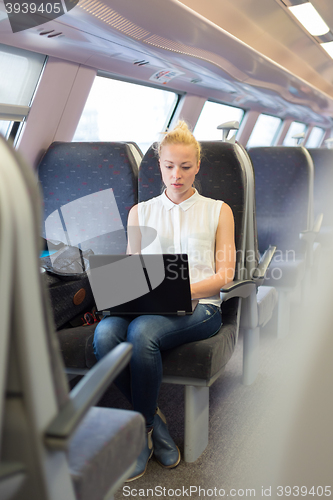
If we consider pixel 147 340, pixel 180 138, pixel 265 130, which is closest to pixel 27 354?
pixel 147 340

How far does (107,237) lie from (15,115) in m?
1.07

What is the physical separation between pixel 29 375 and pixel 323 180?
3.78 metres

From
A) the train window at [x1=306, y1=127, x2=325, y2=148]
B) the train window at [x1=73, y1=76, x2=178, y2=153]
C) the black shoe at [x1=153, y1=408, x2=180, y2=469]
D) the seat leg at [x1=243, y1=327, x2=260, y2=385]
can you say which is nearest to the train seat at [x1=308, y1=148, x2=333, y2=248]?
the train window at [x1=73, y1=76, x2=178, y2=153]

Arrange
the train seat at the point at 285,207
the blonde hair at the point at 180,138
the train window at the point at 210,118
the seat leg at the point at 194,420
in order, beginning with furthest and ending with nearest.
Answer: the train window at the point at 210,118, the train seat at the point at 285,207, the blonde hair at the point at 180,138, the seat leg at the point at 194,420

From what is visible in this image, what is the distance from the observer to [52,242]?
2.50 metres

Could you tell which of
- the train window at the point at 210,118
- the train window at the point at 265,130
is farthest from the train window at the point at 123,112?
the train window at the point at 265,130

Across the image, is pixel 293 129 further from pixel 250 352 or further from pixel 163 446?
pixel 163 446

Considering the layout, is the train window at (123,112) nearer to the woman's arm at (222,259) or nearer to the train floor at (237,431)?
the woman's arm at (222,259)

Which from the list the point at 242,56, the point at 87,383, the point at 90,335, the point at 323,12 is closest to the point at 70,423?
the point at 87,383

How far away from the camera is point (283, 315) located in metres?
3.23

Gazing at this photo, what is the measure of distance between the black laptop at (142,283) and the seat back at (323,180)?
8.75 ft

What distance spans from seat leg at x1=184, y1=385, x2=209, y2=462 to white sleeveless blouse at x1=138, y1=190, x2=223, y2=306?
0.38m

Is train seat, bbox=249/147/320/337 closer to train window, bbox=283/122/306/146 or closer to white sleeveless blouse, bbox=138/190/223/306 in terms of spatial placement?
white sleeveless blouse, bbox=138/190/223/306

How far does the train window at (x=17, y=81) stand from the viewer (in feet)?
9.33
